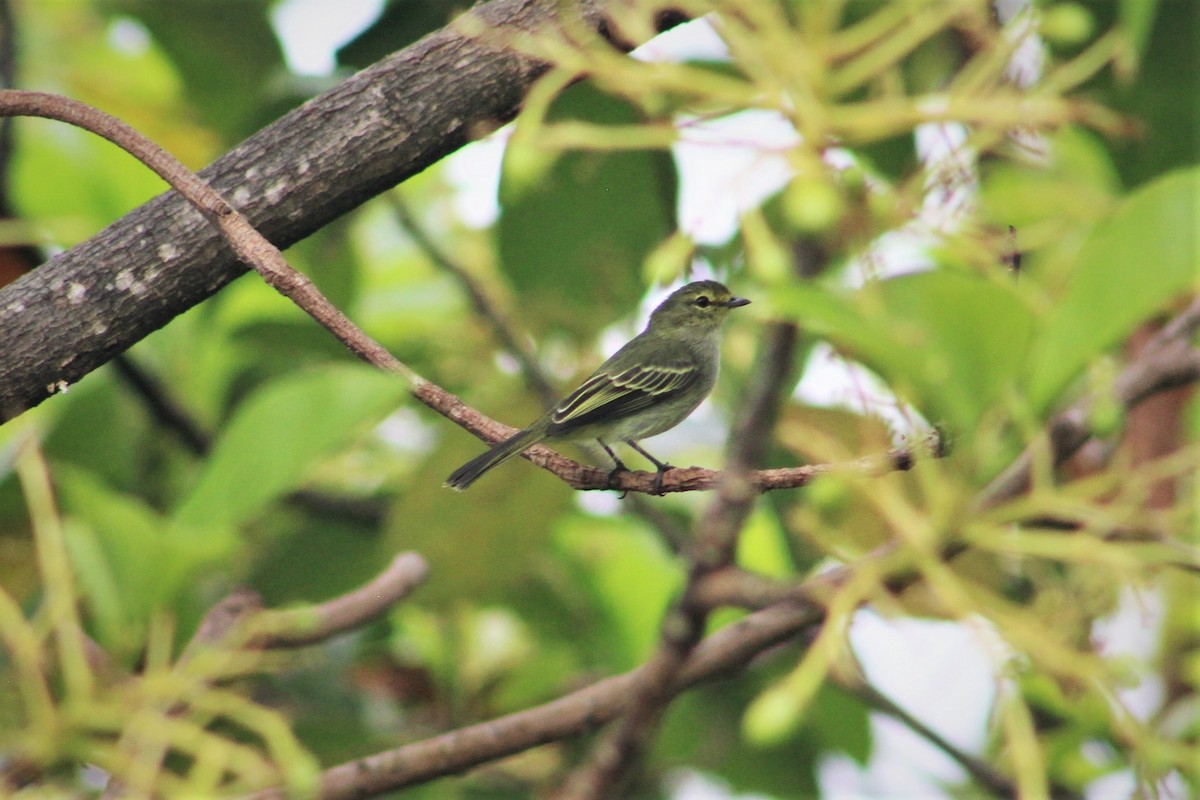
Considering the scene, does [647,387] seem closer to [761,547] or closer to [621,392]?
[621,392]

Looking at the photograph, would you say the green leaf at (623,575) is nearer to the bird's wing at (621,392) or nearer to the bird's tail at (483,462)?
the bird's wing at (621,392)

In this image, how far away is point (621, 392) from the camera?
124 inches

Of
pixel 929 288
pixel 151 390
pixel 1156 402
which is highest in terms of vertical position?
pixel 151 390

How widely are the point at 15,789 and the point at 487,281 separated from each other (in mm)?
1948

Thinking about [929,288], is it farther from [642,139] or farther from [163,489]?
[163,489]

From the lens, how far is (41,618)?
219cm

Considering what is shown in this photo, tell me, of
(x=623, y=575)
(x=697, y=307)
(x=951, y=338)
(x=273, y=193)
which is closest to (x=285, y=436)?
(x=273, y=193)

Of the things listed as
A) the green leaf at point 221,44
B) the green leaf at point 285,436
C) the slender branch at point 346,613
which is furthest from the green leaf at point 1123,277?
the green leaf at point 221,44

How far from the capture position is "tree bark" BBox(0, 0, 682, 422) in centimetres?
188

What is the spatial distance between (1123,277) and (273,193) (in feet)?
3.79

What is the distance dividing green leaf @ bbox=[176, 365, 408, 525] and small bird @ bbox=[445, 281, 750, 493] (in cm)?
47

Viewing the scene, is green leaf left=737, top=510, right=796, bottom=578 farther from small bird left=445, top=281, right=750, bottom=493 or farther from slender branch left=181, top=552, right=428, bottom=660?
slender branch left=181, top=552, right=428, bottom=660

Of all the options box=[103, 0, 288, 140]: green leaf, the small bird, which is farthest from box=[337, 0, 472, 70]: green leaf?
the small bird

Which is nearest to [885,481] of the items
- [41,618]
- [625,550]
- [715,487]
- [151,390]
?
[715,487]
